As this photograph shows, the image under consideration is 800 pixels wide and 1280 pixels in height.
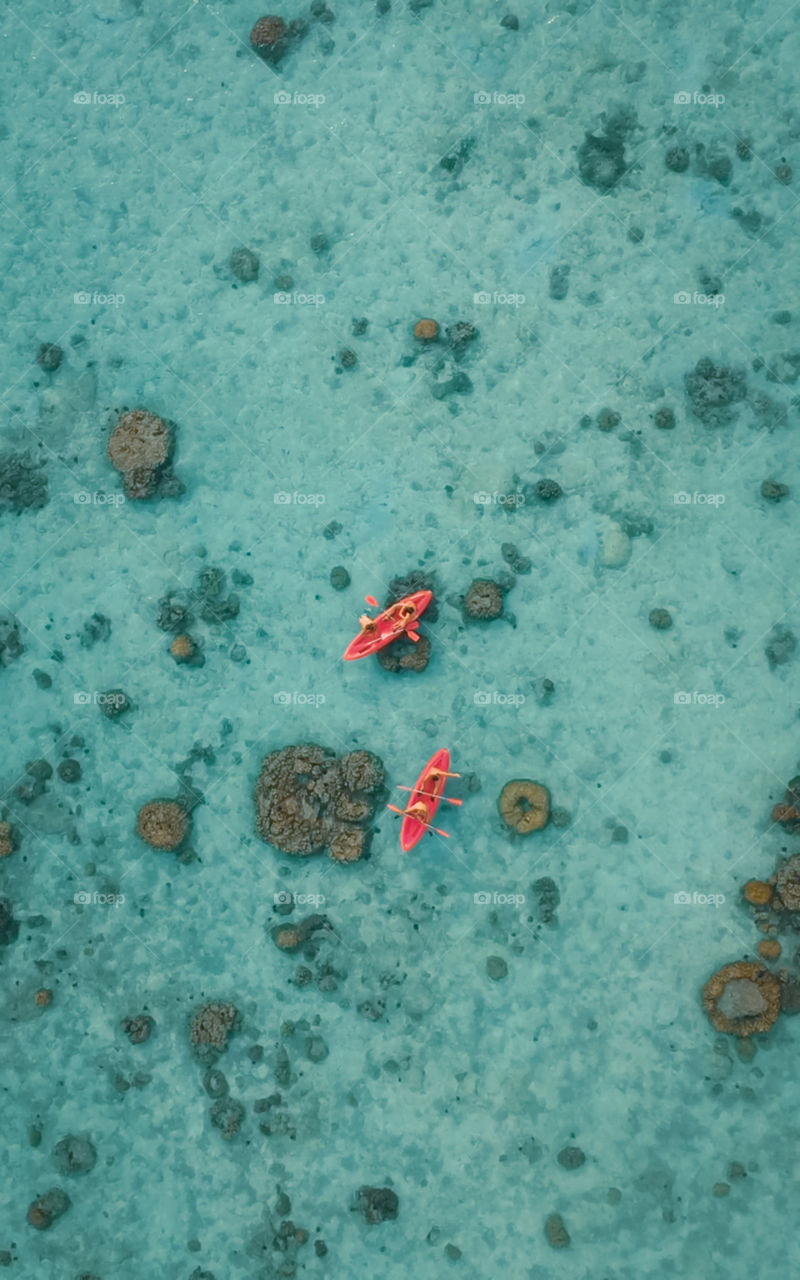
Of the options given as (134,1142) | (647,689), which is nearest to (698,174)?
(647,689)

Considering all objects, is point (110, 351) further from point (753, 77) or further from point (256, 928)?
point (753, 77)
